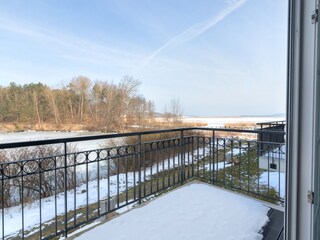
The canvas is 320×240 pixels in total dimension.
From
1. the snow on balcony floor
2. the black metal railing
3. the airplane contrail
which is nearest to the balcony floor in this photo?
the snow on balcony floor

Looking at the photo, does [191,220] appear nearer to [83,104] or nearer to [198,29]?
[198,29]

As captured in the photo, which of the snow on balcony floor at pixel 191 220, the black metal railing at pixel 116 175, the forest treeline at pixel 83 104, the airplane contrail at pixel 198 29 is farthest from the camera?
the forest treeline at pixel 83 104

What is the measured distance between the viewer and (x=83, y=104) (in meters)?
10.0

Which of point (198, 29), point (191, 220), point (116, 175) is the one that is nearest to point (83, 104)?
point (198, 29)

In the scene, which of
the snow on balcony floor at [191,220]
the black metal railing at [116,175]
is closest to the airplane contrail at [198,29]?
the black metal railing at [116,175]

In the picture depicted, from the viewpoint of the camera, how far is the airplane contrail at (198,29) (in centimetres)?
603

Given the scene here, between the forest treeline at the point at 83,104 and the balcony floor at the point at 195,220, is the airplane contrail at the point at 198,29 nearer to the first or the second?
the forest treeline at the point at 83,104

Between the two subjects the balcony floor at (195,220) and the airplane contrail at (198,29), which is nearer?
the balcony floor at (195,220)

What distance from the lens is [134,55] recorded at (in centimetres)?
1055

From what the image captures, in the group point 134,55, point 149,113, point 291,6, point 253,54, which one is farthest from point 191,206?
point 134,55

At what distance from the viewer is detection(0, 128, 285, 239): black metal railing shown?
219 centimetres

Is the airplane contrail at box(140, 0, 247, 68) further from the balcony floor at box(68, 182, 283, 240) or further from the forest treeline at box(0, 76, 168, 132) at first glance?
the balcony floor at box(68, 182, 283, 240)

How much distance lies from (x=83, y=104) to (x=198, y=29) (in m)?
6.12

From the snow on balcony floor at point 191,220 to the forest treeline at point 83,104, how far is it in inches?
272
